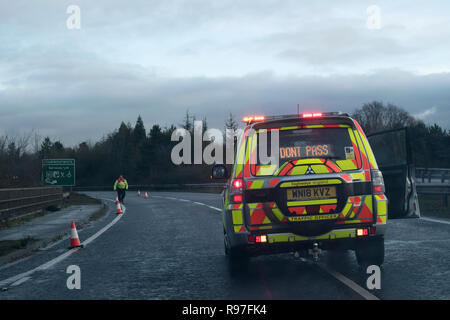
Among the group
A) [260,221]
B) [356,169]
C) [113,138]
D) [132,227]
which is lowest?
[132,227]

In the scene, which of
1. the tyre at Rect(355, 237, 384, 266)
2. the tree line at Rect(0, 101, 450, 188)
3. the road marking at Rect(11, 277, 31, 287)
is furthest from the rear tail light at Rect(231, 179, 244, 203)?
the tree line at Rect(0, 101, 450, 188)

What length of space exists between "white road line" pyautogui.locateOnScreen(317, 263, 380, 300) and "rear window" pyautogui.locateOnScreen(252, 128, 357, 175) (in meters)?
A: 1.43

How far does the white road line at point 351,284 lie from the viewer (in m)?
5.89

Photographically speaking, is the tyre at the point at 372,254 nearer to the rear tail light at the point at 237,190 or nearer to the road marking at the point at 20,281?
the rear tail light at the point at 237,190

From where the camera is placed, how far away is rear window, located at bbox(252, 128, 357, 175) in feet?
21.8

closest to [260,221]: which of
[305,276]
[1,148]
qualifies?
[305,276]

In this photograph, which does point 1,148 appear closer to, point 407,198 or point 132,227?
point 132,227

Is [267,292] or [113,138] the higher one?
[113,138]

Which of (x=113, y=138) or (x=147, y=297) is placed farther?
(x=113, y=138)

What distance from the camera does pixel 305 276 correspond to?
7207 mm

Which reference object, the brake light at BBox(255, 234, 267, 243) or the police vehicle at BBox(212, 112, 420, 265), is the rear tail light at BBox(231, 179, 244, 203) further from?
the brake light at BBox(255, 234, 267, 243)

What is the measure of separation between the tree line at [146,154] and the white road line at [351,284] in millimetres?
22253
